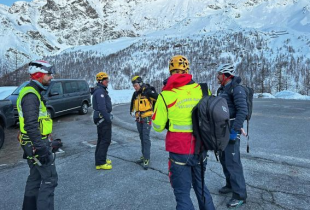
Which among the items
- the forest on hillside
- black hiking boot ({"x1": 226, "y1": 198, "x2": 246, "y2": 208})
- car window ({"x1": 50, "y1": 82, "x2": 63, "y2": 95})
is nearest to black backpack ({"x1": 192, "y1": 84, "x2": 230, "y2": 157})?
black hiking boot ({"x1": 226, "y1": 198, "x2": 246, "y2": 208})

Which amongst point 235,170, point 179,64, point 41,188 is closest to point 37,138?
point 41,188

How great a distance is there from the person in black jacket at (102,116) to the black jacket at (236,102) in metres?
2.41

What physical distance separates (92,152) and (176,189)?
398 cm

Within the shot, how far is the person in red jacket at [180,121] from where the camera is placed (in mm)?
2375

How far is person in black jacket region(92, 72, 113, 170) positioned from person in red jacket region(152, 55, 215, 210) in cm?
245

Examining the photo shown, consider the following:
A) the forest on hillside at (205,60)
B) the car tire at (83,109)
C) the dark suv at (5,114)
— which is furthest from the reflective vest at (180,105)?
the forest on hillside at (205,60)

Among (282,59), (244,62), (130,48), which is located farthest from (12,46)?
(282,59)

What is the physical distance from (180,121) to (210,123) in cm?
30

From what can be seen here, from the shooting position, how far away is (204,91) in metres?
2.47

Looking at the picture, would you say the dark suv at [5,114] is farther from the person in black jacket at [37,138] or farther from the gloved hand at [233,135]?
the gloved hand at [233,135]

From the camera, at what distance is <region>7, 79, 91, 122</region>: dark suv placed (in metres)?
9.91

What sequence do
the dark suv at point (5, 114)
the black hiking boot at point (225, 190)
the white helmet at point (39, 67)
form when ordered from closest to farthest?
the white helmet at point (39, 67), the black hiking boot at point (225, 190), the dark suv at point (5, 114)

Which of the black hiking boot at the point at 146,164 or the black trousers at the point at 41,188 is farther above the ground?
the black trousers at the point at 41,188

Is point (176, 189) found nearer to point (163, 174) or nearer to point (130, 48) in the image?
point (163, 174)
